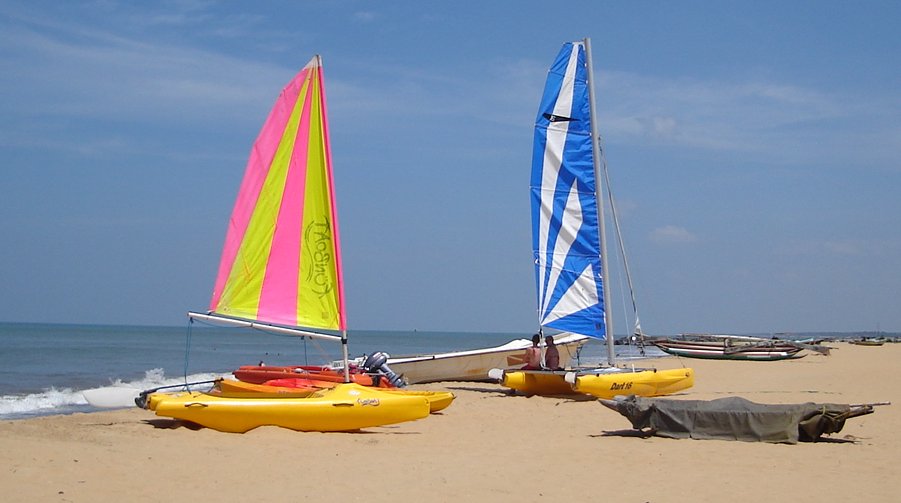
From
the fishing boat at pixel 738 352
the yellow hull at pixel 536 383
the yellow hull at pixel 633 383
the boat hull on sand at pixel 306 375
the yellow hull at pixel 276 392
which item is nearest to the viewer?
the yellow hull at pixel 276 392

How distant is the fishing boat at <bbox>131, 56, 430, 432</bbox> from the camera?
12.5 metres

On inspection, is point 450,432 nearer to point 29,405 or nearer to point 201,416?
point 201,416

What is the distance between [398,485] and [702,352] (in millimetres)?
30343

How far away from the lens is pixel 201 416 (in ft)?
39.1

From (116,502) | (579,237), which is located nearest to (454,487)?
(116,502)

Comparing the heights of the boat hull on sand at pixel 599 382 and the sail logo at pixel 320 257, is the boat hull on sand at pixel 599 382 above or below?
below

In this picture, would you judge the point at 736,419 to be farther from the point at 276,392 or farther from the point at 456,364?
the point at 456,364

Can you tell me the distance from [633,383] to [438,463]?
25.2ft

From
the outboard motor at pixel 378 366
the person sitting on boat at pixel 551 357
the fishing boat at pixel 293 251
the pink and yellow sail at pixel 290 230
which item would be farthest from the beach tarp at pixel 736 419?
the person sitting on boat at pixel 551 357

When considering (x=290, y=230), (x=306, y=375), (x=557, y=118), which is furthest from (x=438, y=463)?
(x=557, y=118)

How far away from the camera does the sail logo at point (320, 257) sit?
42.4 feet

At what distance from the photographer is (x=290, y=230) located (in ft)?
43.3

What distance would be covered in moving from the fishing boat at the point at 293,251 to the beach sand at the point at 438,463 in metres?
0.54

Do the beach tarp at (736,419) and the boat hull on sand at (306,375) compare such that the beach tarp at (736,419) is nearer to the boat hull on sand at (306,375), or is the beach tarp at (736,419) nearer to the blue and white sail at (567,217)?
the boat hull on sand at (306,375)
